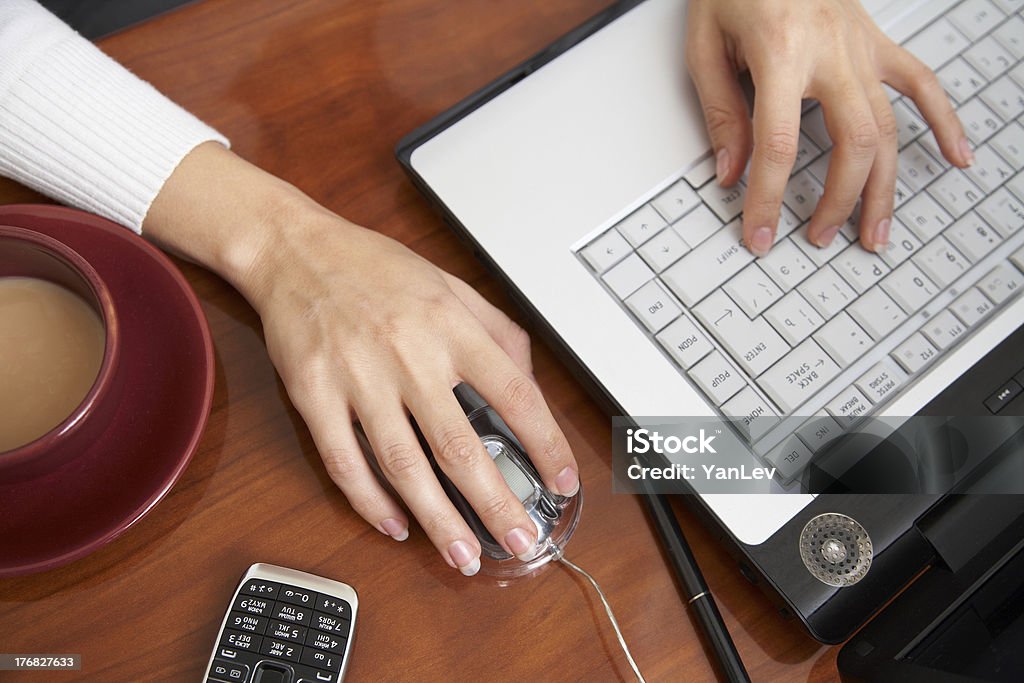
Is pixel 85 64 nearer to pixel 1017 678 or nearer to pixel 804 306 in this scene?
pixel 804 306

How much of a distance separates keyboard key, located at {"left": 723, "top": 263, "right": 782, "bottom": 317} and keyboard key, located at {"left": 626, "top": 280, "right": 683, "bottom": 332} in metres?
0.04

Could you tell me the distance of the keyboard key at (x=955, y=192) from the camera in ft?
1.85

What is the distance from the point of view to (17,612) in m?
0.47

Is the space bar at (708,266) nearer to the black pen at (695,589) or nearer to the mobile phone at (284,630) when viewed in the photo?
the black pen at (695,589)

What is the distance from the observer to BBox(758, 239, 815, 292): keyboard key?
1.75 feet

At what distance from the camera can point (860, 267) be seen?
54cm

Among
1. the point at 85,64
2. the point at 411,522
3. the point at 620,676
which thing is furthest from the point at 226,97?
the point at 620,676

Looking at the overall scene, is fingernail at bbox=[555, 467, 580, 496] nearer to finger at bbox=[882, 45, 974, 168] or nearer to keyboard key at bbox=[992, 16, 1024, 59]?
finger at bbox=[882, 45, 974, 168]

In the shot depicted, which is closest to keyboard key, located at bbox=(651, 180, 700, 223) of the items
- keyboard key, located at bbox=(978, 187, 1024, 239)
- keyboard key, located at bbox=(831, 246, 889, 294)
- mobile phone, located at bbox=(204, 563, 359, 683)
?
keyboard key, located at bbox=(831, 246, 889, 294)

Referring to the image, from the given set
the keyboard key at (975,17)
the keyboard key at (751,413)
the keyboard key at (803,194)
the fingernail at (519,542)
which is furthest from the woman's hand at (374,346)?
the keyboard key at (975,17)

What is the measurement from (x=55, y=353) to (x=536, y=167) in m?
0.31

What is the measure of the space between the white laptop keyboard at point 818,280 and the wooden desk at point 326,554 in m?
0.08

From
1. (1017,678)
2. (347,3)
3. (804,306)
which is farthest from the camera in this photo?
(347,3)

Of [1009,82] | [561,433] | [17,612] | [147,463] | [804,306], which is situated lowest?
[17,612]
